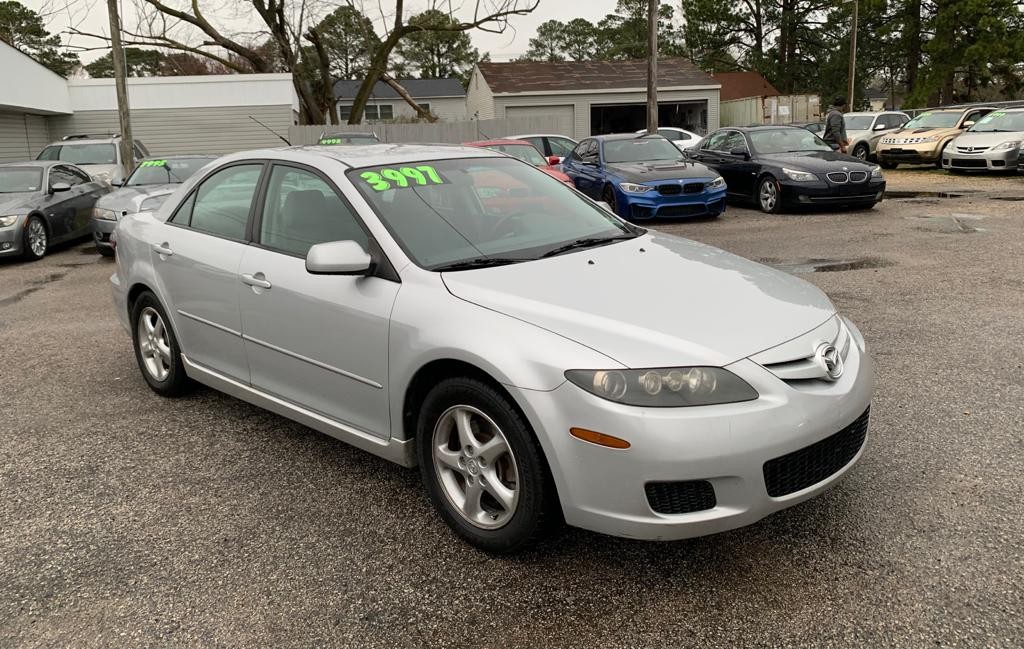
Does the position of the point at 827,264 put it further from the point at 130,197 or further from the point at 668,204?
the point at 130,197

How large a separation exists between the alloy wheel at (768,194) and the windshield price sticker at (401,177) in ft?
34.6

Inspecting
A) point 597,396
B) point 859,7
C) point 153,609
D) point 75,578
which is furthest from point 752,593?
point 859,7

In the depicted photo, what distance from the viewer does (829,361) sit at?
2.93 meters

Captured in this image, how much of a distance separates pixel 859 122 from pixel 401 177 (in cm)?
2344

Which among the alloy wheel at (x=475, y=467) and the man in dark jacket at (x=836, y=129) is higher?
the man in dark jacket at (x=836, y=129)

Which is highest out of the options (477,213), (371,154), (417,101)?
(417,101)

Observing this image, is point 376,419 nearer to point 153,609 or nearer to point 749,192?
point 153,609

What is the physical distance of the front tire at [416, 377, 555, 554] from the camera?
9.15 ft

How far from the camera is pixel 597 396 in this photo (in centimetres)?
260

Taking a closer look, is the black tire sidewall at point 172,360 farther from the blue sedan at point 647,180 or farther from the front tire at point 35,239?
the blue sedan at point 647,180

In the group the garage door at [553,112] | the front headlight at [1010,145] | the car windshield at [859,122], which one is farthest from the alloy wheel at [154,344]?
the garage door at [553,112]

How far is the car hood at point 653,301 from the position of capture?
273cm

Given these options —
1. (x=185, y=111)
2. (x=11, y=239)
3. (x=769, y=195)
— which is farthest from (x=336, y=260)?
(x=185, y=111)

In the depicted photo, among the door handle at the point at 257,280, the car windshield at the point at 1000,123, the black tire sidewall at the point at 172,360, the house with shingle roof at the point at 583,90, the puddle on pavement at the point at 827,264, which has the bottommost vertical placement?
the puddle on pavement at the point at 827,264
